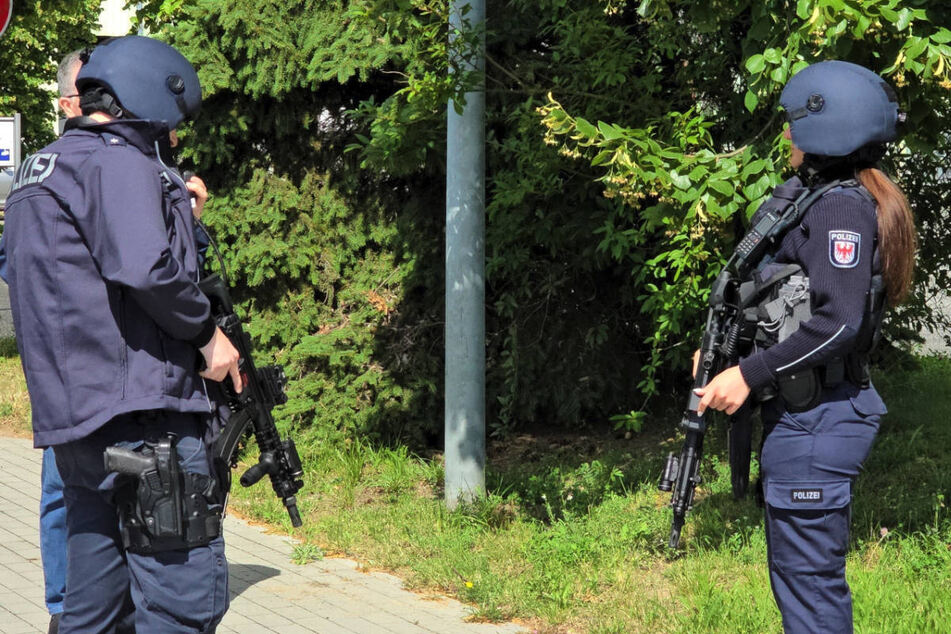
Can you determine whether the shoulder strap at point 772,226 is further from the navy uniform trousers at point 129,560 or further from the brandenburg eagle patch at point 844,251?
the navy uniform trousers at point 129,560

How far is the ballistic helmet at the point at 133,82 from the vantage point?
295 centimetres

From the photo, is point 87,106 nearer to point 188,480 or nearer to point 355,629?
point 188,480

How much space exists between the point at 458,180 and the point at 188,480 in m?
3.23

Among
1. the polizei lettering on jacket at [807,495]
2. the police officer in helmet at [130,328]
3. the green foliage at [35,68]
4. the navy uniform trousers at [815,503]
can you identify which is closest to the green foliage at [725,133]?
the navy uniform trousers at [815,503]

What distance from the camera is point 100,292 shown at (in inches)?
111

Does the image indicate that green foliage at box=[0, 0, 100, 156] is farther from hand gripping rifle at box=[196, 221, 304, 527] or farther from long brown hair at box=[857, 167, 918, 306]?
long brown hair at box=[857, 167, 918, 306]

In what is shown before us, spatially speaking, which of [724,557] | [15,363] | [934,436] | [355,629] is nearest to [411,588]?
[355,629]

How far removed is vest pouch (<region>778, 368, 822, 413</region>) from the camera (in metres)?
3.16

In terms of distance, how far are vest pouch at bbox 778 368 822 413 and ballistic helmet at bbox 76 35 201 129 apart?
179 cm

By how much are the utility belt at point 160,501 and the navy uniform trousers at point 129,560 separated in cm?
→ 4

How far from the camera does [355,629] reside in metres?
4.56

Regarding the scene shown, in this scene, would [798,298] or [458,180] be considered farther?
[458,180]

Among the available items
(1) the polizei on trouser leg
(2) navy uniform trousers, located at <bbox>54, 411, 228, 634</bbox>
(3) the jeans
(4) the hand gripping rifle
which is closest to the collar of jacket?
(4) the hand gripping rifle

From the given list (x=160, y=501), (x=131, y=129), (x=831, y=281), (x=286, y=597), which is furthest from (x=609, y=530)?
(x=131, y=129)
